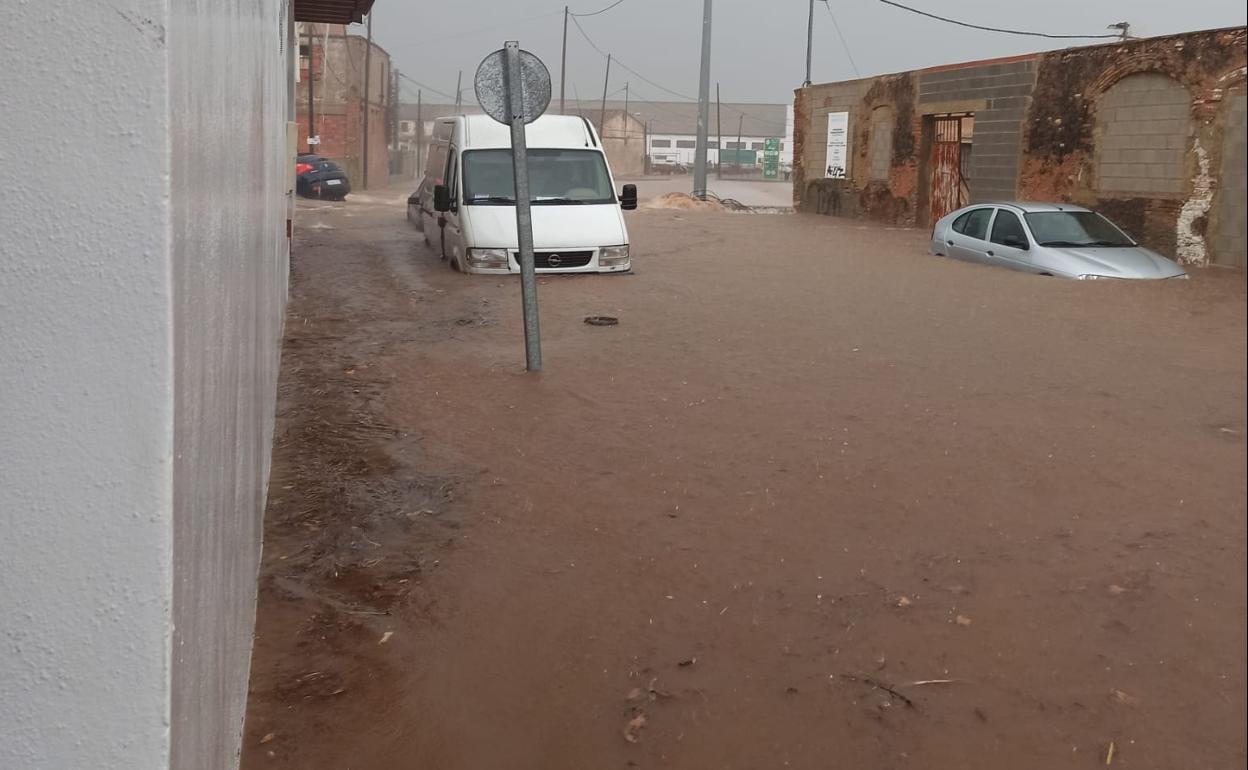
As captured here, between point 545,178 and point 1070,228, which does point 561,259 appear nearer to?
point 545,178

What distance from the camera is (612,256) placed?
11.5m

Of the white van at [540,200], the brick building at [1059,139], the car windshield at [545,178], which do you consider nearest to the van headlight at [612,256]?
the white van at [540,200]

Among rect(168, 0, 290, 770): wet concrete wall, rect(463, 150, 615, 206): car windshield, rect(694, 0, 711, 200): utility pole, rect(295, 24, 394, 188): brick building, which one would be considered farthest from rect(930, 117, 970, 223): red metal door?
rect(295, 24, 394, 188): brick building

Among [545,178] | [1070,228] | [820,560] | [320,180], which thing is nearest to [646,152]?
[320,180]

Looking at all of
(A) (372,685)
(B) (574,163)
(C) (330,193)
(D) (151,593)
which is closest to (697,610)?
(A) (372,685)

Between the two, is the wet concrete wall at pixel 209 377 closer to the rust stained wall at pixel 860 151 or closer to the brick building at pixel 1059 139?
the brick building at pixel 1059 139

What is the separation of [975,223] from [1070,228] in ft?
0.82

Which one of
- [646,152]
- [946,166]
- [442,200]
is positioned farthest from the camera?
[646,152]

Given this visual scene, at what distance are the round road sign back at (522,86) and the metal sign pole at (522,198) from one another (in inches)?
1.2

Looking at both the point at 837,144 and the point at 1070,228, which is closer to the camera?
the point at 1070,228

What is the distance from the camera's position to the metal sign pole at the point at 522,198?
7.19m

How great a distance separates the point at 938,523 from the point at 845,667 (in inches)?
49.4

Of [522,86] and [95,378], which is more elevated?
[522,86]

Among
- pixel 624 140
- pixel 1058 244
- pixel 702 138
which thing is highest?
pixel 624 140
